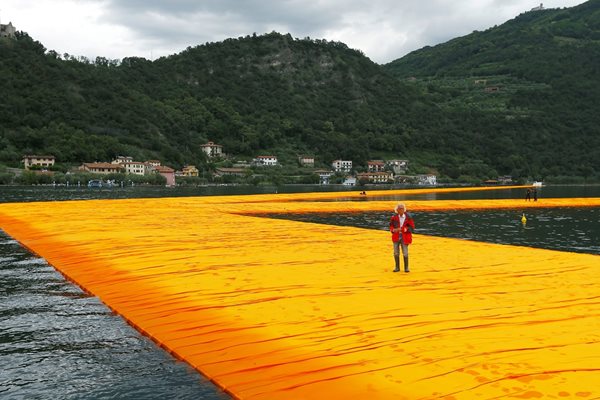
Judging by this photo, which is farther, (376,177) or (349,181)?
(376,177)

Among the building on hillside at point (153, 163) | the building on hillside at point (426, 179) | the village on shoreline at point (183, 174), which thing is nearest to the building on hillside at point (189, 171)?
the village on shoreline at point (183, 174)

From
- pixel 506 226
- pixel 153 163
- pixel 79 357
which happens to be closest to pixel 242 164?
pixel 153 163

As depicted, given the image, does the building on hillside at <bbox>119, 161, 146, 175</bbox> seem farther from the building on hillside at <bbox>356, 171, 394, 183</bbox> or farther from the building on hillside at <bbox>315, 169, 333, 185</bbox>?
the building on hillside at <bbox>356, 171, 394, 183</bbox>

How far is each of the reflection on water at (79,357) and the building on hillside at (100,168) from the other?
141 metres

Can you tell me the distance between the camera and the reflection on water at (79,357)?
7473 mm

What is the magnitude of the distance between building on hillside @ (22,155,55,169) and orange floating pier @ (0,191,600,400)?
436 feet

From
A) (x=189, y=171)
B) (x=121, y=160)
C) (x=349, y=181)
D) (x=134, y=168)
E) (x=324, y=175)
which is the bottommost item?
(x=349, y=181)

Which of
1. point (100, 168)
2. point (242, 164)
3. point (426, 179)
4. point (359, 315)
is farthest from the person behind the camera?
point (242, 164)

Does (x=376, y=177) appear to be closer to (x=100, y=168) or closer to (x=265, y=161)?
(x=265, y=161)

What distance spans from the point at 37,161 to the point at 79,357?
149m

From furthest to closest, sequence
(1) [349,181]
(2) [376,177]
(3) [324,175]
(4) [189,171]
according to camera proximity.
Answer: (3) [324,175], (2) [376,177], (1) [349,181], (4) [189,171]

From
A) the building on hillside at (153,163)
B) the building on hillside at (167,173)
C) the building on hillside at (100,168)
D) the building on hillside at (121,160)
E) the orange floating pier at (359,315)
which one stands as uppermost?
the building on hillside at (121,160)

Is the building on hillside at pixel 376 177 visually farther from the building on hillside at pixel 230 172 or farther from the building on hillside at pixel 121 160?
the building on hillside at pixel 121 160

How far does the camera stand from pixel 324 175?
18962cm
